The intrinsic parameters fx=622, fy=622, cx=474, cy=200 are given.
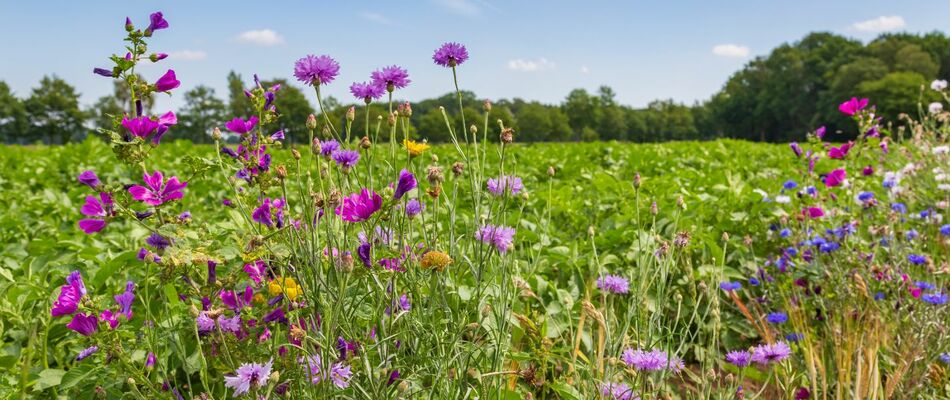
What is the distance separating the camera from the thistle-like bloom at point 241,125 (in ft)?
4.86

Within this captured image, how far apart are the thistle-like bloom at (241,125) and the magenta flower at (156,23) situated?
10.6 inches

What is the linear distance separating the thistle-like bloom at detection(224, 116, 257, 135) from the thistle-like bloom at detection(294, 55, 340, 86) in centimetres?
22

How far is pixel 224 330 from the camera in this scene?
1.40 m

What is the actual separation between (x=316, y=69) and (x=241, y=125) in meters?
0.31

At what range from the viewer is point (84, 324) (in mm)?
1245

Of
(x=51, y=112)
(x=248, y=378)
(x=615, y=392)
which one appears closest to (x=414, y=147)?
(x=248, y=378)

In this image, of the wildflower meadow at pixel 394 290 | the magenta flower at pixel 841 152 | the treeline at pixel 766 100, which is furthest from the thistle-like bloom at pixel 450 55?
the treeline at pixel 766 100

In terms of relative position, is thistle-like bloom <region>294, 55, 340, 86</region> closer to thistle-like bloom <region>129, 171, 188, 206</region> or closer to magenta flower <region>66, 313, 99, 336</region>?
thistle-like bloom <region>129, 171, 188, 206</region>

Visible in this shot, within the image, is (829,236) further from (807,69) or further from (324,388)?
(807,69)

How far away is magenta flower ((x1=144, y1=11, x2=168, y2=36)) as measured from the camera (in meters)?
1.28

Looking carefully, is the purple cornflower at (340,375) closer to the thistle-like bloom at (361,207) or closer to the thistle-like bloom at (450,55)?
the thistle-like bloom at (361,207)

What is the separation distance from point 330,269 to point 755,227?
2.89m

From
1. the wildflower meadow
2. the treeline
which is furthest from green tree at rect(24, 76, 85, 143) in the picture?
the wildflower meadow

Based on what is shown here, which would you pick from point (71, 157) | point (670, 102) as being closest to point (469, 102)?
point (71, 157)
